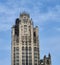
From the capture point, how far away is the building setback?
16512cm

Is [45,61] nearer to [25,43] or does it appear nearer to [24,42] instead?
[25,43]

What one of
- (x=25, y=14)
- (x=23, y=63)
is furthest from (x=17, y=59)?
(x=25, y=14)

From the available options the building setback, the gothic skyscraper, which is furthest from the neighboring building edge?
the gothic skyscraper

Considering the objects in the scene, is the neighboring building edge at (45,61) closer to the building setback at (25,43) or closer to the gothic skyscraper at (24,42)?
the building setback at (25,43)

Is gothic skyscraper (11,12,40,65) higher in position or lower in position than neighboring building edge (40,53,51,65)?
higher

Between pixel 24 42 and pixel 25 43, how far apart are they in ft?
3.23

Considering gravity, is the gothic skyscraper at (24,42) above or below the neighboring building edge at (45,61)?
above

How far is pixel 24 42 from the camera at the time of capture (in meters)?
169

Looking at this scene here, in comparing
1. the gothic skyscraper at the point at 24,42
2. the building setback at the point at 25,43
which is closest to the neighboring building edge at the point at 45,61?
the building setback at the point at 25,43

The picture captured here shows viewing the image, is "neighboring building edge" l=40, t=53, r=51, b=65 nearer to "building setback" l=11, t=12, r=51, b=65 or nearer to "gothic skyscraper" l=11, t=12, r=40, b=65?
"building setback" l=11, t=12, r=51, b=65

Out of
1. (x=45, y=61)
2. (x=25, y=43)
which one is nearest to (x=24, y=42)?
(x=25, y=43)

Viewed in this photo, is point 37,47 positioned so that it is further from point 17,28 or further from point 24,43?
point 17,28

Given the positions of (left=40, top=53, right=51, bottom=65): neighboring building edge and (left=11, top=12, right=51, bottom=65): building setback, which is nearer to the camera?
(left=11, top=12, right=51, bottom=65): building setback

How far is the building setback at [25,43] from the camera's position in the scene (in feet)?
542
